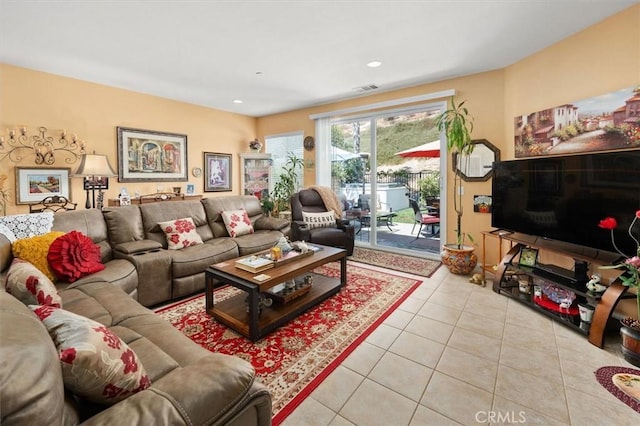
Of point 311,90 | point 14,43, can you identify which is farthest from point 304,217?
point 14,43

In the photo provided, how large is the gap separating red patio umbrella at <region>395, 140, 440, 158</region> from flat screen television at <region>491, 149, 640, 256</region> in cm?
116

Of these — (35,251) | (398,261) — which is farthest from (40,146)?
(398,261)

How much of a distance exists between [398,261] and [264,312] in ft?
7.81

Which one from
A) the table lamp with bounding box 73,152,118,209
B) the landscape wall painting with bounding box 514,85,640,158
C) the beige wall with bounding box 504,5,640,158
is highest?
the beige wall with bounding box 504,5,640,158

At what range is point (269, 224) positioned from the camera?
13.6 ft

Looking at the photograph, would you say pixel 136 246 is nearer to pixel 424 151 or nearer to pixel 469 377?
pixel 469 377

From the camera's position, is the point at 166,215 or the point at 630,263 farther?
the point at 166,215

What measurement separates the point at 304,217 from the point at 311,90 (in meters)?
2.01

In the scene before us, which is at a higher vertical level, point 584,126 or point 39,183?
point 584,126

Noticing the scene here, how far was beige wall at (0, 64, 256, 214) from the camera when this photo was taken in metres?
3.51

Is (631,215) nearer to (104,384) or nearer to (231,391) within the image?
(231,391)

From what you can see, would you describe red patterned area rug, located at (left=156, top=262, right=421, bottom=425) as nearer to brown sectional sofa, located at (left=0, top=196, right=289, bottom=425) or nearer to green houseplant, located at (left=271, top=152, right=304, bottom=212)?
brown sectional sofa, located at (left=0, top=196, right=289, bottom=425)

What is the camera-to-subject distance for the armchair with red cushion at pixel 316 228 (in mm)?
4109

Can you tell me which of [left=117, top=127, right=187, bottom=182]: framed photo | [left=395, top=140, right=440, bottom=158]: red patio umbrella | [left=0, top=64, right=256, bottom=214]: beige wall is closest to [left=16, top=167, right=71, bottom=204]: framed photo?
[left=0, top=64, right=256, bottom=214]: beige wall
